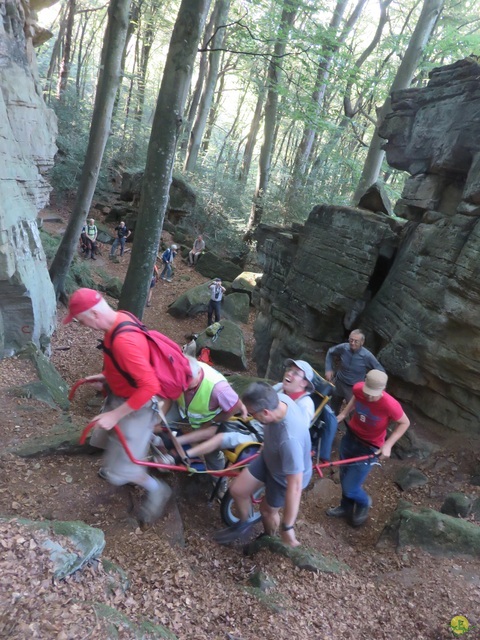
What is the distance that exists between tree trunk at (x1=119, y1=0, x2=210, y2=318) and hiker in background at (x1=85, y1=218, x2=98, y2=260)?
30.5 ft

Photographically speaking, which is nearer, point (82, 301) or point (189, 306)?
point (82, 301)

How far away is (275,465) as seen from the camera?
3547 mm

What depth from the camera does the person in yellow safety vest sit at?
12.4 feet

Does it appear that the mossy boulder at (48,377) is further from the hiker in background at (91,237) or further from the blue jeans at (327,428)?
the hiker in background at (91,237)

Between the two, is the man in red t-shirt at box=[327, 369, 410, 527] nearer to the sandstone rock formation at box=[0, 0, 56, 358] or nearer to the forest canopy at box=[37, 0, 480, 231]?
the sandstone rock formation at box=[0, 0, 56, 358]

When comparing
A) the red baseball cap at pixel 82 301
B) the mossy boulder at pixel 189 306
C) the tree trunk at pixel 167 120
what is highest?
the tree trunk at pixel 167 120

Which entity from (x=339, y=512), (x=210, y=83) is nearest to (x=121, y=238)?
(x=210, y=83)

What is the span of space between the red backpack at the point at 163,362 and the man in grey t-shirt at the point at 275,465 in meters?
0.61

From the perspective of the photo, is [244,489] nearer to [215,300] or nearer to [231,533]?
[231,533]

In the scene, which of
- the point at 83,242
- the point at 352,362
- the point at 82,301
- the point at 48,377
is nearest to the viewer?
the point at 82,301

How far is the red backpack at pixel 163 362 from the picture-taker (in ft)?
10.4

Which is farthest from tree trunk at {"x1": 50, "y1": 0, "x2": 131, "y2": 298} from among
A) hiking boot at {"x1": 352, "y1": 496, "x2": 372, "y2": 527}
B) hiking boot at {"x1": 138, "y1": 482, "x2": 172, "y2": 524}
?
hiking boot at {"x1": 352, "y1": 496, "x2": 372, "y2": 527}

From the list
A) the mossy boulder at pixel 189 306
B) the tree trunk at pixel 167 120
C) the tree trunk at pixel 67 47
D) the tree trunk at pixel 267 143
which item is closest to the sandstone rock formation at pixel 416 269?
the tree trunk at pixel 167 120

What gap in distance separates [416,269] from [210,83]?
17630 mm
